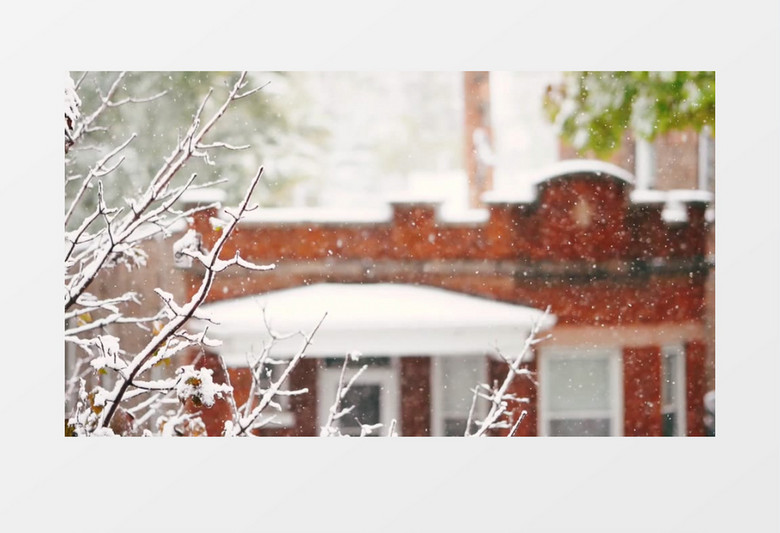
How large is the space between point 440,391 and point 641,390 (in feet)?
2.76

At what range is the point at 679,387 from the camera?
291cm

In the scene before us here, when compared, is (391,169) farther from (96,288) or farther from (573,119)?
(96,288)

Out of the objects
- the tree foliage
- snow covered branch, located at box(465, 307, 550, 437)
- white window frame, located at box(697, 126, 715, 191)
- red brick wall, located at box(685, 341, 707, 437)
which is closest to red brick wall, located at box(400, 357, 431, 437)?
snow covered branch, located at box(465, 307, 550, 437)

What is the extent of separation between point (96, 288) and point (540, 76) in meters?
1.98

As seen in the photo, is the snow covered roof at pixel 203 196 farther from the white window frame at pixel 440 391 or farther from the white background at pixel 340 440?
the white window frame at pixel 440 391

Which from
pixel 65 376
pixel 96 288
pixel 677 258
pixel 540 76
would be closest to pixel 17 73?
pixel 96 288

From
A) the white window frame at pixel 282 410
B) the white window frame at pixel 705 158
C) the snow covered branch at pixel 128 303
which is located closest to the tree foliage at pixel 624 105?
the white window frame at pixel 705 158

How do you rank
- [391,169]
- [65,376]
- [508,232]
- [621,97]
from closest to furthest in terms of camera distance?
[65,376] < [621,97] < [508,232] < [391,169]

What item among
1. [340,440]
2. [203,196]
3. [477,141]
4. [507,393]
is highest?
[477,141]

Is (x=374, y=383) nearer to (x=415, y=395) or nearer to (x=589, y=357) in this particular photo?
(x=415, y=395)

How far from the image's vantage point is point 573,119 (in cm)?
300

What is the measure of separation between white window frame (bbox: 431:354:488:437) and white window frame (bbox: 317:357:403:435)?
16 cm

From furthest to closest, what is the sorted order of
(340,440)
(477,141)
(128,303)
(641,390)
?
(477,141) < (641,390) < (128,303) < (340,440)

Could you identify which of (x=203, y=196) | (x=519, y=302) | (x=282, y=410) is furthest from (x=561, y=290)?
(x=203, y=196)
